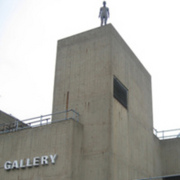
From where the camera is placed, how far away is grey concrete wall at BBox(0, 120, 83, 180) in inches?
861

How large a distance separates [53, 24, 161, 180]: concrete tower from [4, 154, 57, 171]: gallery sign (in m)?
1.90

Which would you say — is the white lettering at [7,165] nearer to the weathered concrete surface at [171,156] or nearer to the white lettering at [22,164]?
the white lettering at [22,164]

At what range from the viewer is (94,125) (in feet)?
77.6

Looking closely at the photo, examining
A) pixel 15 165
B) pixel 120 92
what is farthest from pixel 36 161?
pixel 120 92

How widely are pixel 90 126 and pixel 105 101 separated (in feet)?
6.13

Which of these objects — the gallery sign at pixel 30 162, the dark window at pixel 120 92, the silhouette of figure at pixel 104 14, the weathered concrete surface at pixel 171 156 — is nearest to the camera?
the gallery sign at pixel 30 162

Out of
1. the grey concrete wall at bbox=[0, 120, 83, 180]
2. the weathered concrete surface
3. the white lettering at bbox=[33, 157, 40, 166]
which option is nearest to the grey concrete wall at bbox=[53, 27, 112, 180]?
the grey concrete wall at bbox=[0, 120, 83, 180]

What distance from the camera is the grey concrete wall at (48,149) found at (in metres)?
21.9

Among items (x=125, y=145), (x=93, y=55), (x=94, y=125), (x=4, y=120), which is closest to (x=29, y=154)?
(x=94, y=125)

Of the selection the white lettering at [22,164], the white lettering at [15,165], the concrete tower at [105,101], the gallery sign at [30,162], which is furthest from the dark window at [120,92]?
the white lettering at [15,165]

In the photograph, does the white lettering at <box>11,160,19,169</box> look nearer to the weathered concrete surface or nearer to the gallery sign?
the gallery sign

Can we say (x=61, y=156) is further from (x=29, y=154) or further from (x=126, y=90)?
(x=126, y=90)

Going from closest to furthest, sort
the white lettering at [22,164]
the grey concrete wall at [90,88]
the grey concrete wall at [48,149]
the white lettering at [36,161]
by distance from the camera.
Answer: the grey concrete wall at [48,149] → the grey concrete wall at [90,88] → the white lettering at [36,161] → the white lettering at [22,164]

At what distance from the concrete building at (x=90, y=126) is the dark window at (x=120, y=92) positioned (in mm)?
69
